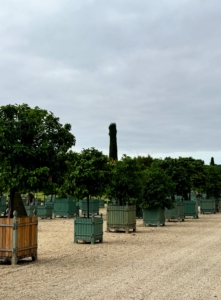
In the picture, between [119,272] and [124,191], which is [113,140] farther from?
[119,272]

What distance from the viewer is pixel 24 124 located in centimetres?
1305

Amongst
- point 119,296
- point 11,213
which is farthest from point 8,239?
point 119,296

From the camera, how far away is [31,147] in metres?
12.8

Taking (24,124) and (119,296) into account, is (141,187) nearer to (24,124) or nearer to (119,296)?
(24,124)

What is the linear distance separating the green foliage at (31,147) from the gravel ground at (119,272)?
8.10 ft

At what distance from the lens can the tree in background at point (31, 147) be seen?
12359mm

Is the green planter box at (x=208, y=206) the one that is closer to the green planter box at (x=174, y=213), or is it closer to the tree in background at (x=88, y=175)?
the green planter box at (x=174, y=213)

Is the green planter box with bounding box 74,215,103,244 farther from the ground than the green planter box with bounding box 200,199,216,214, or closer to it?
closer to it

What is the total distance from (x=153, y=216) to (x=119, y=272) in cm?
1603

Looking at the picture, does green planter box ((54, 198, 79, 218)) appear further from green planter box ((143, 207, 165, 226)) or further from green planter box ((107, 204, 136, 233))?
green planter box ((107, 204, 136, 233))

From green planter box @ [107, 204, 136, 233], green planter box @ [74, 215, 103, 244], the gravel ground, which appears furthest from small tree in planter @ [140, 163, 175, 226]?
green planter box @ [74, 215, 103, 244]

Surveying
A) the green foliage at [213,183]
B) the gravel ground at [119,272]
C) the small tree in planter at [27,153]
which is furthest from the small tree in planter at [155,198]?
the green foliage at [213,183]

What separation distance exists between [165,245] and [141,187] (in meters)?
7.01

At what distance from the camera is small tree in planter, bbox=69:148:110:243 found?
18016 millimetres
